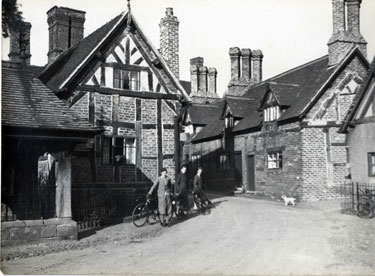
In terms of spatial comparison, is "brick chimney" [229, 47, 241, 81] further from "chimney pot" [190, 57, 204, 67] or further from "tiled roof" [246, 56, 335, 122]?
"chimney pot" [190, 57, 204, 67]

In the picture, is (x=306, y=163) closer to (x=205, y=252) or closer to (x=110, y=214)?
(x=110, y=214)

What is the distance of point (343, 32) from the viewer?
20109mm

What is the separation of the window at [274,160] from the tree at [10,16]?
14883 mm

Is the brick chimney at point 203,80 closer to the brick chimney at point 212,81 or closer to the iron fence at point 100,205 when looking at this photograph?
the brick chimney at point 212,81

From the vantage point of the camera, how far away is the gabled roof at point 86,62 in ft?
48.7

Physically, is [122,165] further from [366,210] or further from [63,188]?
[366,210]

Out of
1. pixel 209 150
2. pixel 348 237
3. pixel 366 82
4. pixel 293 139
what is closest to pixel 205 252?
pixel 348 237

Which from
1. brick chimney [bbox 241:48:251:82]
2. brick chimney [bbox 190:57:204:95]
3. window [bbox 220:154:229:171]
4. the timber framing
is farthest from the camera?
brick chimney [bbox 190:57:204:95]

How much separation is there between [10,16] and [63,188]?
4.49 metres

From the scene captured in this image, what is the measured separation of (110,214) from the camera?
14.7 m

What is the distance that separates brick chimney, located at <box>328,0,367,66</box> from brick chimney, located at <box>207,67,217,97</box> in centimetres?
2056

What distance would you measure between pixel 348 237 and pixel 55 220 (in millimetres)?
7339

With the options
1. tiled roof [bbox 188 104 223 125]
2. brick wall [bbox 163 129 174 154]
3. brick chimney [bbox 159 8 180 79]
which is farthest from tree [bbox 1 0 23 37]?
tiled roof [bbox 188 104 223 125]

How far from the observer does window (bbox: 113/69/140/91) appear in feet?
52.2
